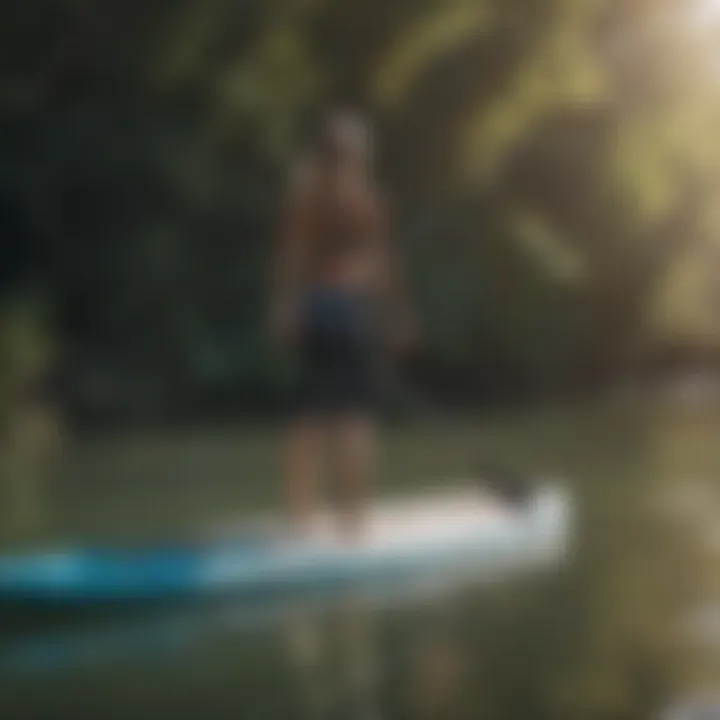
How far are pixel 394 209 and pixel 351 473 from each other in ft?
5.61

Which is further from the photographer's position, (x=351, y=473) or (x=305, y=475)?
(x=305, y=475)

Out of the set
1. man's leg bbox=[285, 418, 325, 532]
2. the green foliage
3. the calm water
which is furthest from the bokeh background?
the calm water

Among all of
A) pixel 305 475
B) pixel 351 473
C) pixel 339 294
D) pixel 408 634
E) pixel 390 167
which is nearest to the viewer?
pixel 408 634

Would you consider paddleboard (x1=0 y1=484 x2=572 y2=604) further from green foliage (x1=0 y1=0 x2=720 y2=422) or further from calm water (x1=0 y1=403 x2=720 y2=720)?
green foliage (x1=0 y1=0 x2=720 y2=422)

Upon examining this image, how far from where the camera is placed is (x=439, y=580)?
7.34ft

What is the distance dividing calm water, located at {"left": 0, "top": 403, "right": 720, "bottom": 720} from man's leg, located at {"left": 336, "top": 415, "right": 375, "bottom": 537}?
0.50ft

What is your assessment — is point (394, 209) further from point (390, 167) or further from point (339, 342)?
point (339, 342)

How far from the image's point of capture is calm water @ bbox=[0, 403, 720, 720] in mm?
1690

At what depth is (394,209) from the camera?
4074mm

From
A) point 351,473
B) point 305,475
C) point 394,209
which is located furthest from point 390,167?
point 351,473

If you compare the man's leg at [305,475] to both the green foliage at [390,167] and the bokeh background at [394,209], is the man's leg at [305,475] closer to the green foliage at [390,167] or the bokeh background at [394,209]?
the bokeh background at [394,209]

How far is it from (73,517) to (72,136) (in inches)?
67.4

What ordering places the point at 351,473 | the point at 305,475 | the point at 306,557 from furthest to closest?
1. the point at 305,475
2. the point at 351,473
3. the point at 306,557

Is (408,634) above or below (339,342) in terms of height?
below
